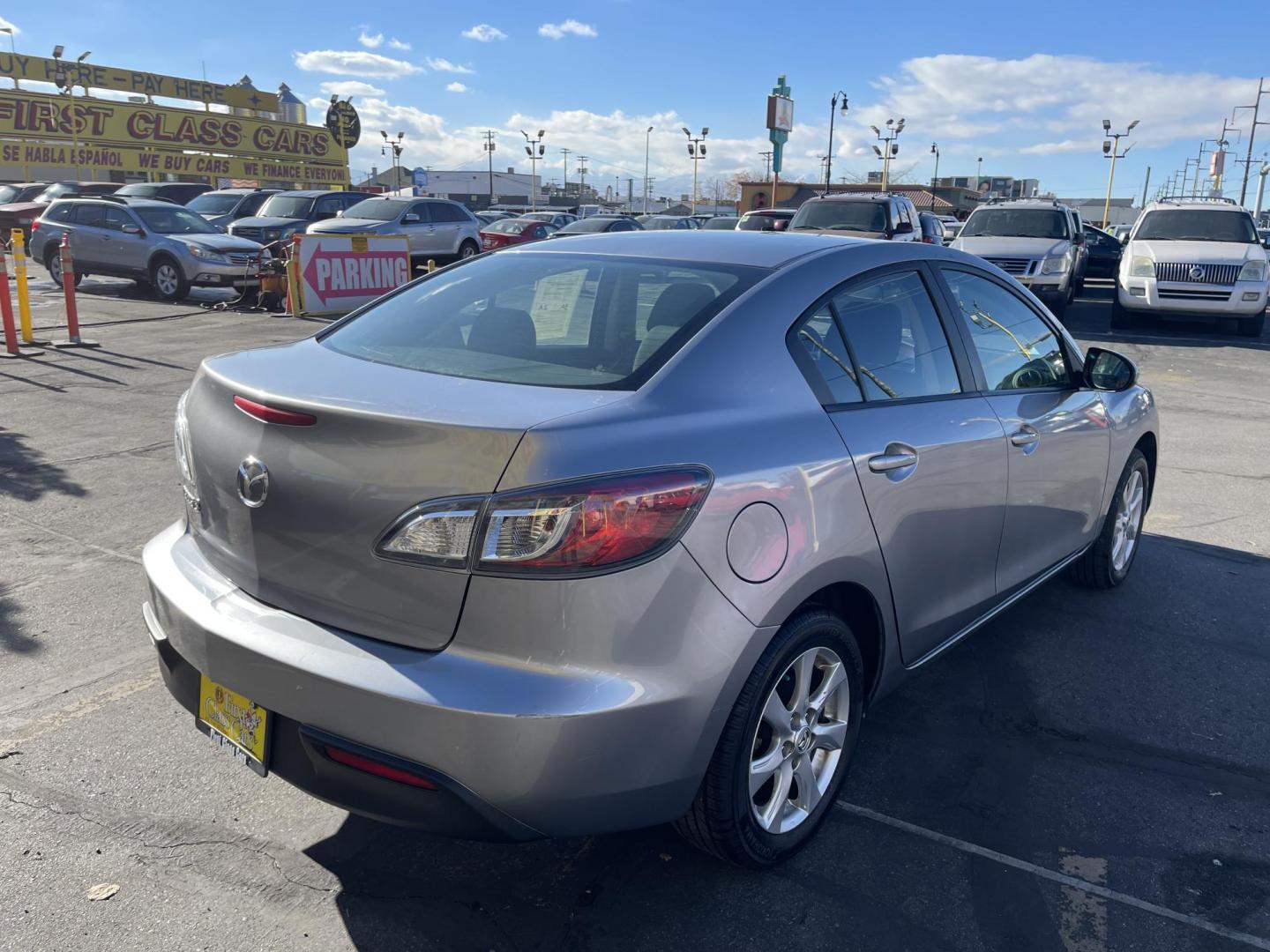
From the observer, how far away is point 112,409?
26.7ft

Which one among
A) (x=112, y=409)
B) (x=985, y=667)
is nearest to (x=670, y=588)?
(x=985, y=667)

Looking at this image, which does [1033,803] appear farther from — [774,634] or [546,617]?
[546,617]

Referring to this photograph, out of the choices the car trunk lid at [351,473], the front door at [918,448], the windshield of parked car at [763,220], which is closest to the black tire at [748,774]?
the front door at [918,448]

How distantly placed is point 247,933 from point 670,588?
4.46ft

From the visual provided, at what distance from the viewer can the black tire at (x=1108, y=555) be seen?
185 inches

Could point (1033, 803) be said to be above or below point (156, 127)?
below

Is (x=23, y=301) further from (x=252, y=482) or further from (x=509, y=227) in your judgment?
(x=509, y=227)

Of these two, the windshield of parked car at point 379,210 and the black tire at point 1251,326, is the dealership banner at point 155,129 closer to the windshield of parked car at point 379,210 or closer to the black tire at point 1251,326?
the windshield of parked car at point 379,210

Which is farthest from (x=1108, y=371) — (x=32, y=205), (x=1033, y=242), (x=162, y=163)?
(x=162, y=163)

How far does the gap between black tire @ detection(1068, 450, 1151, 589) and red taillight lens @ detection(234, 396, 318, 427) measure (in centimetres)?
358

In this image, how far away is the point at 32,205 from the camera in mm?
26219

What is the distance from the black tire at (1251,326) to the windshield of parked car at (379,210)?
14.9 meters

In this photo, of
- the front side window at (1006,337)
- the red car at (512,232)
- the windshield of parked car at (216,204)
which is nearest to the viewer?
the front side window at (1006,337)

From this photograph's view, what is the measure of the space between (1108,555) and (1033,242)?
13.2 meters
